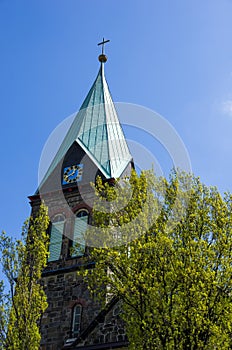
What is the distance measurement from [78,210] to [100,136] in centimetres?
465

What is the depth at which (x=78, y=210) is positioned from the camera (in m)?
25.3

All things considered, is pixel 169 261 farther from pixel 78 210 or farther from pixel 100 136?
pixel 100 136

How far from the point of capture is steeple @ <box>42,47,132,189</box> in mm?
26781

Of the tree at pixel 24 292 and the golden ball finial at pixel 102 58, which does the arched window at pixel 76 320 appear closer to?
the tree at pixel 24 292

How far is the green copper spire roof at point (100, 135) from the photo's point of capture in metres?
26.8

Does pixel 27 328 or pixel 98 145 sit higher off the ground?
pixel 98 145

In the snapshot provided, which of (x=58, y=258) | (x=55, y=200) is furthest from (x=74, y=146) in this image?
(x=58, y=258)

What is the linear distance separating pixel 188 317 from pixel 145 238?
273cm

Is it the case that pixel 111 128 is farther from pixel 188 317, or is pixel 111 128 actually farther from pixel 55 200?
pixel 188 317

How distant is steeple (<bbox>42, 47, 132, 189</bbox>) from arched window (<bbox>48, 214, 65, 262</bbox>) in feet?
8.37

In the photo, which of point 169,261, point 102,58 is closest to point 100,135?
point 102,58

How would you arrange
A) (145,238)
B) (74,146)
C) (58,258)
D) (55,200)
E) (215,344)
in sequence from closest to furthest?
(215,344), (145,238), (58,258), (55,200), (74,146)

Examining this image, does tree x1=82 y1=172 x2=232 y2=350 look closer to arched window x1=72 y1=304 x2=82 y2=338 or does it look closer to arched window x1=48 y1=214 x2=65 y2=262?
arched window x1=72 y1=304 x2=82 y2=338

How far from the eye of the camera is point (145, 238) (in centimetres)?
1483
